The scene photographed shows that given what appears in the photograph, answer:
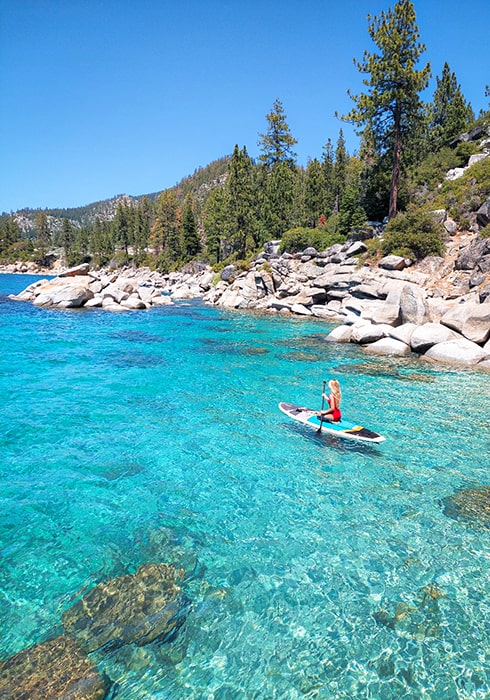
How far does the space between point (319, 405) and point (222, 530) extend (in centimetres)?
725

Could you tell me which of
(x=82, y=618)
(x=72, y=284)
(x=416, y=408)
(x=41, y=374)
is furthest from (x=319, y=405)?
(x=72, y=284)

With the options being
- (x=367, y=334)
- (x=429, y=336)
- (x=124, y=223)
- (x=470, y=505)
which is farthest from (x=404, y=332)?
(x=124, y=223)

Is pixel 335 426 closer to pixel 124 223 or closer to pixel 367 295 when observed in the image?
Answer: pixel 367 295

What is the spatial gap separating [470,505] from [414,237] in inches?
1108

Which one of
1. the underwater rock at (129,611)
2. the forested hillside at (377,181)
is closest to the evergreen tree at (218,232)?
the forested hillside at (377,181)

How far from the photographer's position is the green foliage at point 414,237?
31.1m

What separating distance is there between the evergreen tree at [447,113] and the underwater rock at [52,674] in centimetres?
5614

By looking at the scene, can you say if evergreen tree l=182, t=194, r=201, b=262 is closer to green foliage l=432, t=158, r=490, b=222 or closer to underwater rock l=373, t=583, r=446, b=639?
green foliage l=432, t=158, r=490, b=222

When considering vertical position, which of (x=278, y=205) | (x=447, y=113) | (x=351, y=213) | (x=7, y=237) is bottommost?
(x=351, y=213)

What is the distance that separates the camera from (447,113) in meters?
56.1

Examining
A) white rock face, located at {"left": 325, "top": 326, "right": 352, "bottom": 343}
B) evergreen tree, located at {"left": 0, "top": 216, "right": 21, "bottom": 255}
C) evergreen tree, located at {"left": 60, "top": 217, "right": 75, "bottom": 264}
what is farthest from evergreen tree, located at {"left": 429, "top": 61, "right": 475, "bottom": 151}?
evergreen tree, located at {"left": 0, "top": 216, "right": 21, "bottom": 255}

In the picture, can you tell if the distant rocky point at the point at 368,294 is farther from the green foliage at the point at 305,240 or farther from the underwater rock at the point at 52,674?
the underwater rock at the point at 52,674

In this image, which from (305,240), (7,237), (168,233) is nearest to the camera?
(305,240)

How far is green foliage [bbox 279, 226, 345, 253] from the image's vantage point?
141 feet
